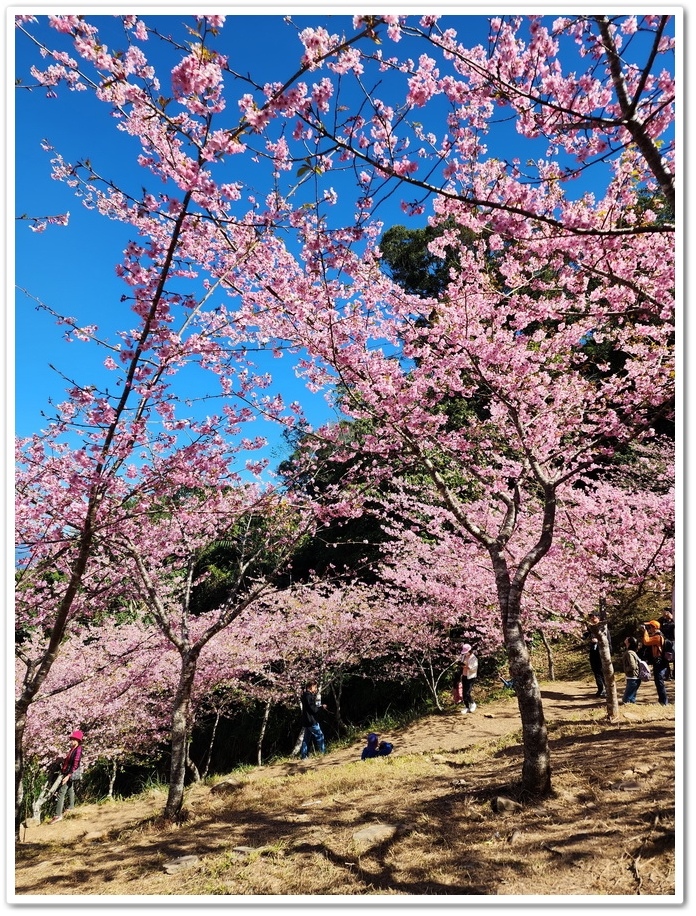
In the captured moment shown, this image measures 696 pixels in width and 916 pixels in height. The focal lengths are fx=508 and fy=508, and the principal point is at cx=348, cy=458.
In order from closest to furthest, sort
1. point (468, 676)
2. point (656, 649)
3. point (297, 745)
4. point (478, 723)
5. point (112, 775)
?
point (656, 649) → point (478, 723) → point (468, 676) → point (112, 775) → point (297, 745)

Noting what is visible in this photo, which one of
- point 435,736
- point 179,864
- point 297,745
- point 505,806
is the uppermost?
point 505,806

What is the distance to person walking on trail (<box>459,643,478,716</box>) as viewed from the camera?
9.95 meters

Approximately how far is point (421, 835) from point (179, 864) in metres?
2.00

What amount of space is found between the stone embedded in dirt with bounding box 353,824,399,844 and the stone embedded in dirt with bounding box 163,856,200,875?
1.35m

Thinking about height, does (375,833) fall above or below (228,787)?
above

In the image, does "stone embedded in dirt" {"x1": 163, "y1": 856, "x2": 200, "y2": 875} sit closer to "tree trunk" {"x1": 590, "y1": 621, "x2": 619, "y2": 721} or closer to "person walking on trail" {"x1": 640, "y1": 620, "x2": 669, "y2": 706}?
"tree trunk" {"x1": 590, "y1": 621, "x2": 619, "y2": 721}

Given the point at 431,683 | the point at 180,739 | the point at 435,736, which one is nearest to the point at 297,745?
the point at 431,683

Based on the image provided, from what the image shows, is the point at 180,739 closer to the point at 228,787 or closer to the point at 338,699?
the point at 228,787

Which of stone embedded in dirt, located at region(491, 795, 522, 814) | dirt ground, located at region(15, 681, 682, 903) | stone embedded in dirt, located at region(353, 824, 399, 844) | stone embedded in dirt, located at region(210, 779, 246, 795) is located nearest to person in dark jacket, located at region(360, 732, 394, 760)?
dirt ground, located at region(15, 681, 682, 903)

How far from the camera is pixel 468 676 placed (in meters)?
10.0
